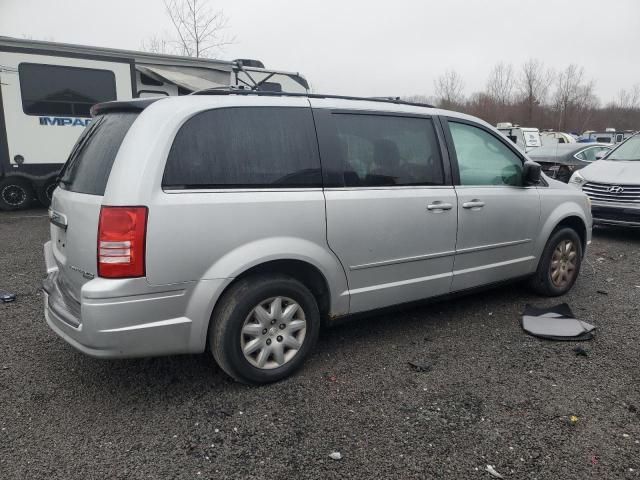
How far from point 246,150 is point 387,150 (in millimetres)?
1117

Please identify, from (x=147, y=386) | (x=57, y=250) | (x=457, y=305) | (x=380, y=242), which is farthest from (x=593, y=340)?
(x=57, y=250)

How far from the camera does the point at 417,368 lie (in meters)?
3.43

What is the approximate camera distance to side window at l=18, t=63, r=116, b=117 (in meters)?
9.07

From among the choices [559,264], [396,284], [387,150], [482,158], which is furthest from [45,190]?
[559,264]

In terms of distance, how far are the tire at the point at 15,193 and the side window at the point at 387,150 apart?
330 inches

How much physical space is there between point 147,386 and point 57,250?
3.39 feet

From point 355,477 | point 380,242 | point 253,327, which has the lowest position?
point 355,477

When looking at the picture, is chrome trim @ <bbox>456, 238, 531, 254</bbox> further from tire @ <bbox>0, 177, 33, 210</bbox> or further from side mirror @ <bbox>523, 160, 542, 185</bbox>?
tire @ <bbox>0, 177, 33, 210</bbox>

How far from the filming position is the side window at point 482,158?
404 centimetres

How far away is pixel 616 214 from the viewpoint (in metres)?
7.61

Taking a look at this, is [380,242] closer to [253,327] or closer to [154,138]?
[253,327]

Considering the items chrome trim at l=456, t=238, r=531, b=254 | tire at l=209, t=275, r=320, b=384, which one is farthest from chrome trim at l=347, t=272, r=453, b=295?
tire at l=209, t=275, r=320, b=384

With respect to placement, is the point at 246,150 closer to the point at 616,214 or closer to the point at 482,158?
the point at 482,158

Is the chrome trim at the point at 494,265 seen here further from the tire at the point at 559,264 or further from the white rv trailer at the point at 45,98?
the white rv trailer at the point at 45,98
